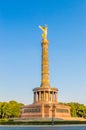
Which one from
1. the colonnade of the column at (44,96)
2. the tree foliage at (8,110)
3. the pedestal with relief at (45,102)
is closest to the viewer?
the pedestal with relief at (45,102)

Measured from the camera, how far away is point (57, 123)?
71.8 metres

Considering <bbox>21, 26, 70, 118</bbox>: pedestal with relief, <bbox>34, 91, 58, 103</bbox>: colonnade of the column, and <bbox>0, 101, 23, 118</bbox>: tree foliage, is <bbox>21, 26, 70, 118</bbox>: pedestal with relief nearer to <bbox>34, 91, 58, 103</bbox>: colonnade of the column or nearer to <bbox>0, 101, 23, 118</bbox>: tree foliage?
<bbox>34, 91, 58, 103</bbox>: colonnade of the column

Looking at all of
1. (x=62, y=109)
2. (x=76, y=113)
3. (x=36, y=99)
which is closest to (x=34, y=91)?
(x=36, y=99)

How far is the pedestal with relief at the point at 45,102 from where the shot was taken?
9538 centimetres

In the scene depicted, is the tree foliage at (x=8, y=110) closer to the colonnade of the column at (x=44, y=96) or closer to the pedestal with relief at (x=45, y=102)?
the pedestal with relief at (x=45, y=102)

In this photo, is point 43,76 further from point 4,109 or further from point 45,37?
point 4,109

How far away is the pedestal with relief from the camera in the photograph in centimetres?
9538

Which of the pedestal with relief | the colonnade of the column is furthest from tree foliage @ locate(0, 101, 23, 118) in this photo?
the colonnade of the column

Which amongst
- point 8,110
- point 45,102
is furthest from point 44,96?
point 8,110

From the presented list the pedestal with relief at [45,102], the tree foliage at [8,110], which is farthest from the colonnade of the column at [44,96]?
the tree foliage at [8,110]

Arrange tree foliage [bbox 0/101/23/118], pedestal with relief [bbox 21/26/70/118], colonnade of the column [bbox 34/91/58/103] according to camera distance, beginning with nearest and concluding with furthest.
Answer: pedestal with relief [bbox 21/26/70/118]
colonnade of the column [bbox 34/91/58/103]
tree foliage [bbox 0/101/23/118]

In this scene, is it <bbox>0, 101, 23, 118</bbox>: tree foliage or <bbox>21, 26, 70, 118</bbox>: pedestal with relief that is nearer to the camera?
<bbox>21, 26, 70, 118</bbox>: pedestal with relief

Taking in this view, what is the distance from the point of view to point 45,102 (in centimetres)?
9806

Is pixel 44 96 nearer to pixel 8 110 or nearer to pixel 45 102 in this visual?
pixel 45 102
